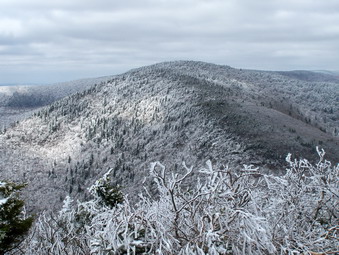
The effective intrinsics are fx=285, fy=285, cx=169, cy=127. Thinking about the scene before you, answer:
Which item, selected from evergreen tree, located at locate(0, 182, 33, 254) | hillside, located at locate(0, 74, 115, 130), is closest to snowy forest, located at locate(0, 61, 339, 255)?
evergreen tree, located at locate(0, 182, 33, 254)

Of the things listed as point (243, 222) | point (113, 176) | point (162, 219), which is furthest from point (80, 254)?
point (113, 176)

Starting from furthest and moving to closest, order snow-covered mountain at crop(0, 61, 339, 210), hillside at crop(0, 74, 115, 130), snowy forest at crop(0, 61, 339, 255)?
1. hillside at crop(0, 74, 115, 130)
2. snow-covered mountain at crop(0, 61, 339, 210)
3. snowy forest at crop(0, 61, 339, 255)

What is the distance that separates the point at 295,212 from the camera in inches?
263

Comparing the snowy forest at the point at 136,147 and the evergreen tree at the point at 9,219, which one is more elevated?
the evergreen tree at the point at 9,219

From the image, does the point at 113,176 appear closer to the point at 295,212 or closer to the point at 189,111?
the point at 189,111

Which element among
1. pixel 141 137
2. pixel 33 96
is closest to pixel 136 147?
pixel 141 137

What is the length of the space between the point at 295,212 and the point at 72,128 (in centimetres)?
4153

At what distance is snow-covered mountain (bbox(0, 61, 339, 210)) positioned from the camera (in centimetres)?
2934

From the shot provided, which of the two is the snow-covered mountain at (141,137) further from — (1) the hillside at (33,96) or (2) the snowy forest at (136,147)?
(1) the hillside at (33,96)

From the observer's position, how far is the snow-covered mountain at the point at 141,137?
29.3 meters

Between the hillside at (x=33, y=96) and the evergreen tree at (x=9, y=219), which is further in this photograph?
the hillside at (x=33, y=96)

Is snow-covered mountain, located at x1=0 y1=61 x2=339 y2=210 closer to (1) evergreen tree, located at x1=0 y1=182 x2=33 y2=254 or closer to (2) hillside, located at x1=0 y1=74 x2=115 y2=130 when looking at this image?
(1) evergreen tree, located at x1=0 y1=182 x2=33 y2=254

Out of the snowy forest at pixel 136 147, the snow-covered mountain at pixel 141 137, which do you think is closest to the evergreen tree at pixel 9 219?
the snowy forest at pixel 136 147

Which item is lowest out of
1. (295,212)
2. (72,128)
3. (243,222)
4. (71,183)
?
(71,183)
